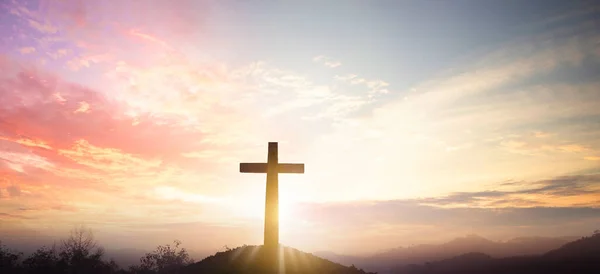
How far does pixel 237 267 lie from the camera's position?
18.8 m

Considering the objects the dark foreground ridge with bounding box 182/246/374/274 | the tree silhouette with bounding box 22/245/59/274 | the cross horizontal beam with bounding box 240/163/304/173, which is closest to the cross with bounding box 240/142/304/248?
the cross horizontal beam with bounding box 240/163/304/173

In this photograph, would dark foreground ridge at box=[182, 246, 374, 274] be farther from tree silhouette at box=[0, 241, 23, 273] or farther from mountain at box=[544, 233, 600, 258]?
mountain at box=[544, 233, 600, 258]

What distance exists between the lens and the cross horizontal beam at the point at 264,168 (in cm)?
1872

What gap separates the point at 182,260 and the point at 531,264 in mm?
55056

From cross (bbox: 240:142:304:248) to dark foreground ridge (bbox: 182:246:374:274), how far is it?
0.91 m

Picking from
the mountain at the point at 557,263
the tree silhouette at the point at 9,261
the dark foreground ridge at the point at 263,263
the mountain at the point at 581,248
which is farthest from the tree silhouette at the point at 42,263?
the mountain at the point at 581,248

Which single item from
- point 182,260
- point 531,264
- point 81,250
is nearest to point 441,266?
point 531,264

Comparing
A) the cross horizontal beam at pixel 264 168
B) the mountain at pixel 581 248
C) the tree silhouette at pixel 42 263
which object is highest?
the cross horizontal beam at pixel 264 168

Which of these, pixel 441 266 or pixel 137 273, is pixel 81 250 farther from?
pixel 441 266

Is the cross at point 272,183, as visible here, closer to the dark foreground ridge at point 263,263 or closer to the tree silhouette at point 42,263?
the dark foreground ridge at point 263,263

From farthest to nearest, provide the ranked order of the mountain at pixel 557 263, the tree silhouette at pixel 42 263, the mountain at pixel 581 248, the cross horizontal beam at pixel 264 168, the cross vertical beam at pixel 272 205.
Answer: the mountain at pixel 581 248, the mountain at pixel 557 263, the tree silhouette at pixel 42 263, the cross horizontal beam at pixel 264 168, the cross vertical beam at pixel 272 205

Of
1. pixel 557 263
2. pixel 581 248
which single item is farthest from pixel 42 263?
pixel 581 248

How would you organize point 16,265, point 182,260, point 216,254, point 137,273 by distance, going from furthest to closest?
point 182,260, point 16,265, point 137,273, point 216,254

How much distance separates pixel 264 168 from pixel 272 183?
0.99 m
